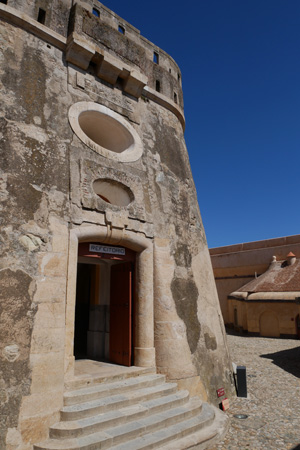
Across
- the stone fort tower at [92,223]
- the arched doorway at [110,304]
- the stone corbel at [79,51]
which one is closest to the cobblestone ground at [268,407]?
the stone fort tower at [92,223]

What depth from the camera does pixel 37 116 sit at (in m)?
5.90

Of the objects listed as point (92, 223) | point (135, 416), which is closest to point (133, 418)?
point (135, 416)

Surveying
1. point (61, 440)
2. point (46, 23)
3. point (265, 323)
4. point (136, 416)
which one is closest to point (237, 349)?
point (265, 323)

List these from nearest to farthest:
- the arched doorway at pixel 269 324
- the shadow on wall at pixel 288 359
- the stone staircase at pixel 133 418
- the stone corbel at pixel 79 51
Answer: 1. the stone staircase at pixel 133 418
2. the stone corbel at pixel 79 51
3. the shadow on wall at pixel 288 359
4. the arched doorway at pixel 269 324

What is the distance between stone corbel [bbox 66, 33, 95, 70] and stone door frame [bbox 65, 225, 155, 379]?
13.1 ft

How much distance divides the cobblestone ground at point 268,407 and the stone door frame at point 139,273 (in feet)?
6.66

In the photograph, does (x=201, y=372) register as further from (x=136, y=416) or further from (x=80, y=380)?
(x=80, y=380)

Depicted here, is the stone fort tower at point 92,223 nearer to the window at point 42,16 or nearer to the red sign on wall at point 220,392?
the window at point 42,16

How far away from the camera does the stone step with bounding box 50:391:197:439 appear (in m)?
4.43

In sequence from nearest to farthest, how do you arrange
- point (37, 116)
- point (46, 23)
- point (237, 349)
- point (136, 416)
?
point (136, 416) → point (37, 116) → point (46, 23) → point (237, 349)

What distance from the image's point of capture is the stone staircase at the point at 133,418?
4.40 metres

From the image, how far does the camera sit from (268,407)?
6.72 m

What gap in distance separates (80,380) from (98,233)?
262 centimetres

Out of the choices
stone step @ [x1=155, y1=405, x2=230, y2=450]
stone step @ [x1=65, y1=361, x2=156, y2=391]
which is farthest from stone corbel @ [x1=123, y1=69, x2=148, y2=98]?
stone step @ [x1=155, y1=405, x2=230, y2=450]
